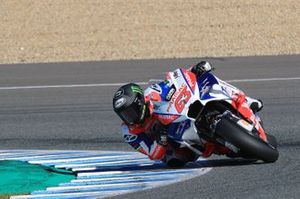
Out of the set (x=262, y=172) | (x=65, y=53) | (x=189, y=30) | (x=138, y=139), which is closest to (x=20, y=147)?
(x=138, y=139)

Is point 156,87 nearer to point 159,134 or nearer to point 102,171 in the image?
point 159,134

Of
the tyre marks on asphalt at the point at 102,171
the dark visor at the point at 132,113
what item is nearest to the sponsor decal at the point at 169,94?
the dark visor at the point at 132,113

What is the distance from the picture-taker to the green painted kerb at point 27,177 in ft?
29.4

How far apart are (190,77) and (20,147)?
274cm

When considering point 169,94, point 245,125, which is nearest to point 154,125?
point 169,94

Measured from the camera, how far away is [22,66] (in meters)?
19.6

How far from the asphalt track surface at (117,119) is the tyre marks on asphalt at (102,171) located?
0.86 ft

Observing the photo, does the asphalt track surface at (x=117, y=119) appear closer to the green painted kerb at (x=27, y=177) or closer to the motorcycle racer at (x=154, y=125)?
the motorcycle racer at (x=154, y=125)

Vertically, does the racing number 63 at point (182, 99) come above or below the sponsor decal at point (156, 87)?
below

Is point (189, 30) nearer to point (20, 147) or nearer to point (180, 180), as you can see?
point (20, 147)

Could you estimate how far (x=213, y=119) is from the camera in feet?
30.5

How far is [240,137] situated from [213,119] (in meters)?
0.34

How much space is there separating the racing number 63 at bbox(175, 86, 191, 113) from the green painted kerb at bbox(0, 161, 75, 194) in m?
1.26

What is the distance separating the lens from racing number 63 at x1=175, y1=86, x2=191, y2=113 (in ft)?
31.0
